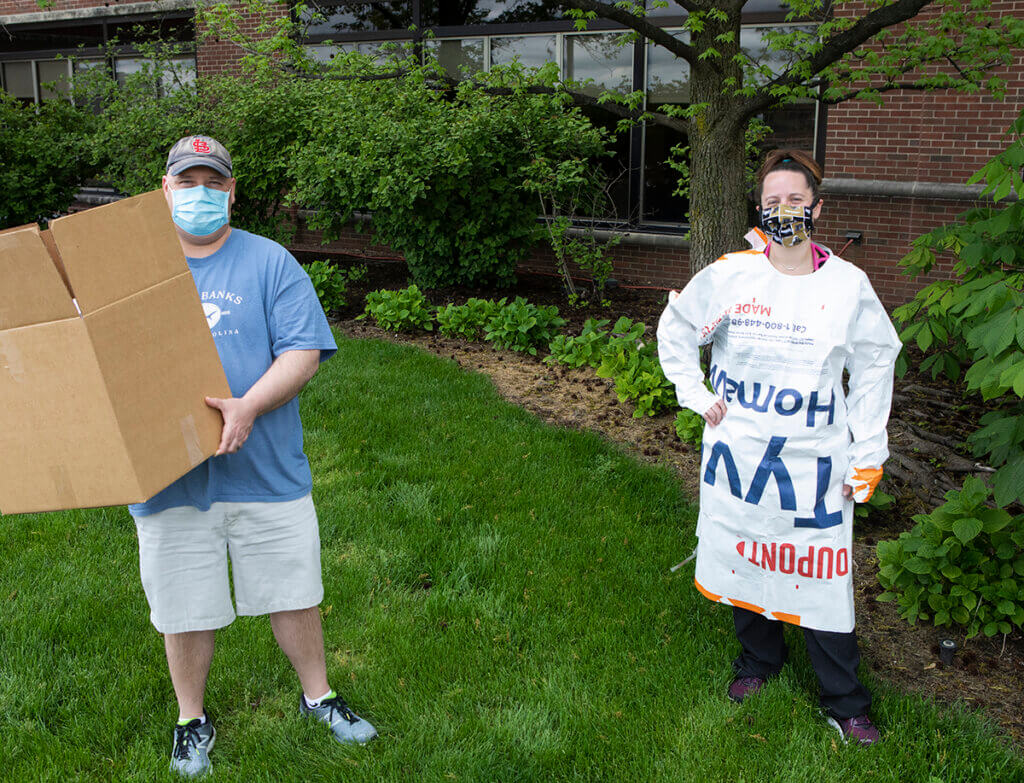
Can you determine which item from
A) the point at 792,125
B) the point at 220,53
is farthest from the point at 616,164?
the point at 220,53

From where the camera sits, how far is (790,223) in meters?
2.69

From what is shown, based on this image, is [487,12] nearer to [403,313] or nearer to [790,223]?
[403,313]

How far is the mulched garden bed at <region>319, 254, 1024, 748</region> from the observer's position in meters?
3.19

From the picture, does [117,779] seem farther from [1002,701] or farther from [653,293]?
[653,293]

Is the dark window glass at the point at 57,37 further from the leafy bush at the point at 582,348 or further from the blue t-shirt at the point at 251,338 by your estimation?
the blue t-shirt at the point at 251,338

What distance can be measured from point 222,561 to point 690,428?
329 cm

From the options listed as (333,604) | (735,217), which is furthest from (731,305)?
(735,217)

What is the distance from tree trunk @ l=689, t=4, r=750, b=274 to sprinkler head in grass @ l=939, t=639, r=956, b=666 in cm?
318

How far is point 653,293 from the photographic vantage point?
31.3 ft

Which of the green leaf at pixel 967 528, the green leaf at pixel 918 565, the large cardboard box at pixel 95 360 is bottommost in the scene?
the green leaf at pixel 918 565

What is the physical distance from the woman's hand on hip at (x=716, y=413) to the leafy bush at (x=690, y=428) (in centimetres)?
245

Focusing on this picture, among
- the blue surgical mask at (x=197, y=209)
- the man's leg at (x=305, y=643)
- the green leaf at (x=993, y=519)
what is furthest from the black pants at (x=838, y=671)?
the blue surgical mask at (x=197, y=209)

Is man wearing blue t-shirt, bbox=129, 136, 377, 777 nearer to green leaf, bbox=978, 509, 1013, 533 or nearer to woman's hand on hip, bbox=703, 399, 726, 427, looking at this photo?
woman's hand on hip, bbox=703, 399, 726, 427

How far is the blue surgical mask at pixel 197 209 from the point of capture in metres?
2.51
